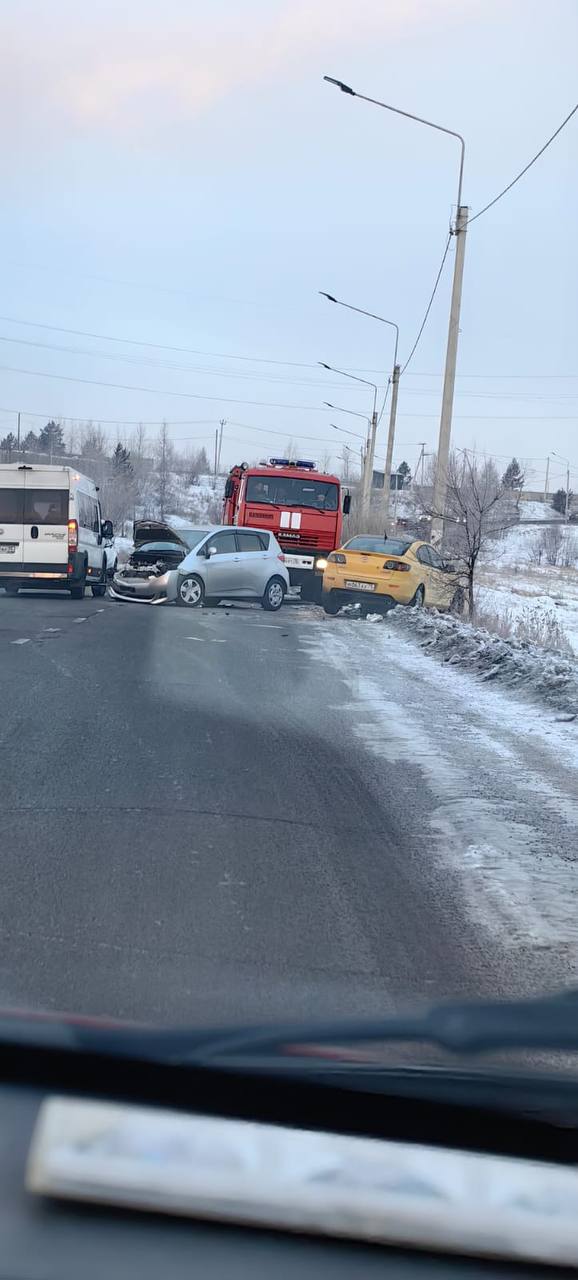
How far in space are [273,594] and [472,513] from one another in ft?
20.1

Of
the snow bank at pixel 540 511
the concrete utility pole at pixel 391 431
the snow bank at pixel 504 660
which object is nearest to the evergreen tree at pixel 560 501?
the snow bank at pixel 540 511

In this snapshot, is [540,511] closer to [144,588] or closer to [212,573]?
[144,588]

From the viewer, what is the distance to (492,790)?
6.81 meters

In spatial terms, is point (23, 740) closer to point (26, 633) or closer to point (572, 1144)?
point (572, 1144)

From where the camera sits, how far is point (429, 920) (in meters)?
4.40

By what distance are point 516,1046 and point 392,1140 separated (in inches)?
14.3

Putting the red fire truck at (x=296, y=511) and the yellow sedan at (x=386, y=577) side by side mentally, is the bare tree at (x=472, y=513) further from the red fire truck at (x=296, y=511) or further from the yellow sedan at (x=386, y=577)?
the red fire truck at (x=296, y=511)

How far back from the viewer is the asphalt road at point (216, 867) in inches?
141

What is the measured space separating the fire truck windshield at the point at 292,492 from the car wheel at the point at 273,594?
3612 mm

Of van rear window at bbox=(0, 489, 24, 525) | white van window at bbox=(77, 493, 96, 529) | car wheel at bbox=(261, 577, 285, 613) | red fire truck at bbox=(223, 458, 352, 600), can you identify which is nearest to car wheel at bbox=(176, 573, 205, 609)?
car wheel at bbox=(261, 577, 285, 613)

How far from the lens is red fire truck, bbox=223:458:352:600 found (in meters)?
27.1

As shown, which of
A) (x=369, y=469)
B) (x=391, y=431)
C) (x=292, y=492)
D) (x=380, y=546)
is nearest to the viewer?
(x=380, y=546)

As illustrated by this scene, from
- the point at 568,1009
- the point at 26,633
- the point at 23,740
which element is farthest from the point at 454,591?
the point at 568,1009

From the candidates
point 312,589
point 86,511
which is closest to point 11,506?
point 86,511
